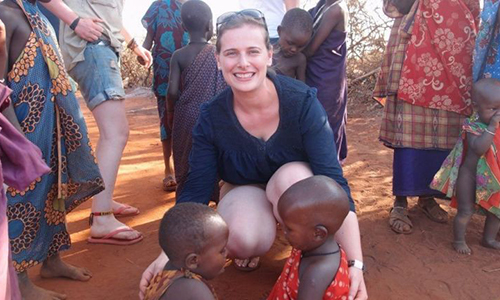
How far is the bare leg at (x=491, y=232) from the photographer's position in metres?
3.12

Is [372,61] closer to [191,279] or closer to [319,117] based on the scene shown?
[319,117]

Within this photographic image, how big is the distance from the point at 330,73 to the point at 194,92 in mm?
1061

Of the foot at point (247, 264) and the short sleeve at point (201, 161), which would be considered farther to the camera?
the foot at point (247, 264)

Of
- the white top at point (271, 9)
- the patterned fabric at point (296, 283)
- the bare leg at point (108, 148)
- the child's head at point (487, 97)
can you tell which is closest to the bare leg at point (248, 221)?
the patterned fabric at point (296, 283)

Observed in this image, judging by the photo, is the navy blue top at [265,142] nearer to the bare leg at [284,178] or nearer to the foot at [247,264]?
the bare leg at [284,178]

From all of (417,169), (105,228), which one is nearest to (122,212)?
(105,228)

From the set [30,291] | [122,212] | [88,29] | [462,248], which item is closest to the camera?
[30,291]

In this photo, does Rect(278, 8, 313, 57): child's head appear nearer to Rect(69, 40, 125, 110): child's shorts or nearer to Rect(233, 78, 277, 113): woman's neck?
Rect(233, 78, 277, 113): woman's neck

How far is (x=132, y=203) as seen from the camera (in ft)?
13.4

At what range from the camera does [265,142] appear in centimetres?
254

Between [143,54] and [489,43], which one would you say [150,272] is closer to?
[143,54]

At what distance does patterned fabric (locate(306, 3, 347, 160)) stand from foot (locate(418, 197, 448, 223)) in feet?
2.65

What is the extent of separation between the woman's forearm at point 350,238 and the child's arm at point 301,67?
148cm

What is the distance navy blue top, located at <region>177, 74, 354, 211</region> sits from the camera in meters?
2.46
